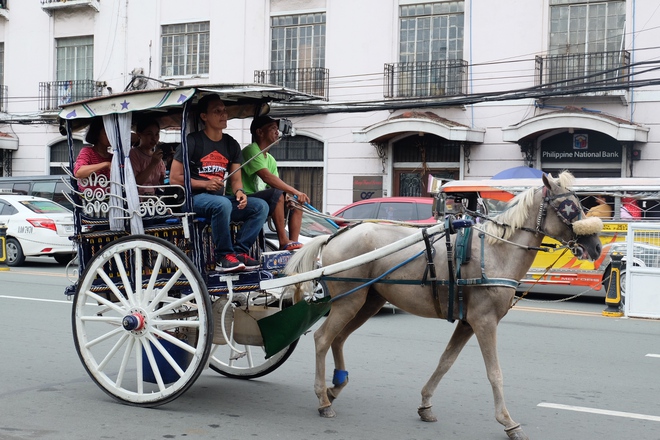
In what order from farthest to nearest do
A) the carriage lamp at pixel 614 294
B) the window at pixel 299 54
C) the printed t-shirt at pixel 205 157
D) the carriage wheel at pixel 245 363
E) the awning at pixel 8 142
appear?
the awning at pixel 8 142 < the window at pixel 299 54 < the carriage lamp at pixel 614 294 < the carriage wheel at pixel 245 363 < the printed t-shirt at pixel 205 157

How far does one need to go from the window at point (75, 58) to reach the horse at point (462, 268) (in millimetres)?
23851

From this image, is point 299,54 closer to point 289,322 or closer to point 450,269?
point 289,322

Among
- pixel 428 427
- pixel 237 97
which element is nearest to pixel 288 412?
pixel 428 427

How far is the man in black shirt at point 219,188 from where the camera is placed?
617 cm

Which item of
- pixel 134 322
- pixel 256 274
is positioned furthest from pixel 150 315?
pixel 256 274

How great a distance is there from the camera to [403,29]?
75.5 ft

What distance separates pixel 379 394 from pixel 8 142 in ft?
83.8

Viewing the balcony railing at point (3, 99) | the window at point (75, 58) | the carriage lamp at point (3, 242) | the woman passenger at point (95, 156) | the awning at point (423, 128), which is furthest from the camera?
the balcony railing at point (3, 99)

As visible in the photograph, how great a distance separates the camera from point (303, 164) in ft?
81.3

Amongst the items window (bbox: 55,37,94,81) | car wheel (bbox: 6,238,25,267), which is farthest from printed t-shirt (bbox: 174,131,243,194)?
window (bbox: 55,37,94,81)

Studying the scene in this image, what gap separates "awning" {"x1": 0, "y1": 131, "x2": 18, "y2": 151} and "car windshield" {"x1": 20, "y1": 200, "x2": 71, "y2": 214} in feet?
35.2

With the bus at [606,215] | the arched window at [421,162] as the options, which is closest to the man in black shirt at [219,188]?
the bus at [606,215]

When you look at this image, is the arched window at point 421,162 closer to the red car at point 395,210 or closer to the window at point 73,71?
the red car at point 395,210

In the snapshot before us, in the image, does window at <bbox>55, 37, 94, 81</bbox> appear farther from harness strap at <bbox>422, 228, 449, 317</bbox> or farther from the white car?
harness strap at <bbox>422, 228, 449, 317</bbox>
